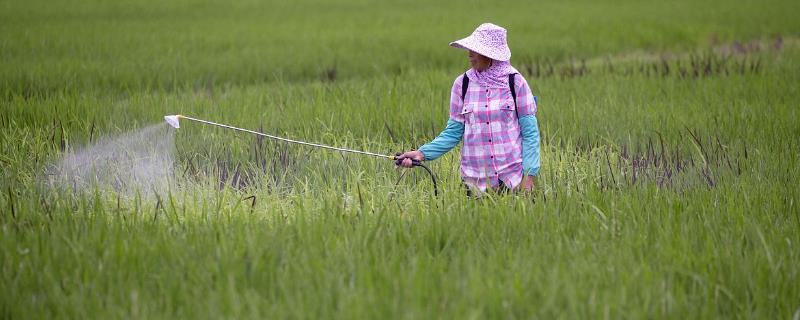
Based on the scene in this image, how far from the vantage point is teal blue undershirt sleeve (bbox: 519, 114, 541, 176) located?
11.4ft

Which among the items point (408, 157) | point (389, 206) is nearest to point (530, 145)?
point (408, 157)

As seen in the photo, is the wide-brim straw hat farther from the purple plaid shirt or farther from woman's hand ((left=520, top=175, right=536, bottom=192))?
woman's hand ((left=520, top=175, right=536, bottom=192))

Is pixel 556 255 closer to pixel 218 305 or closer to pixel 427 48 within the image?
pixel 218 305

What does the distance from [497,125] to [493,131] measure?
0.03 metres

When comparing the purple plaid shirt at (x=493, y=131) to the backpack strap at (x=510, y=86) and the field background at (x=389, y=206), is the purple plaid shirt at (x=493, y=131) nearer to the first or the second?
the backpack strap at (x=510, y=86)

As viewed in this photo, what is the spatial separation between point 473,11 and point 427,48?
16.7ft

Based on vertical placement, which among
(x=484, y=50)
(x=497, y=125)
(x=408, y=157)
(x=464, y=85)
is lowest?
(x=408, y=157)

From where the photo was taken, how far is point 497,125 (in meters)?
3.48

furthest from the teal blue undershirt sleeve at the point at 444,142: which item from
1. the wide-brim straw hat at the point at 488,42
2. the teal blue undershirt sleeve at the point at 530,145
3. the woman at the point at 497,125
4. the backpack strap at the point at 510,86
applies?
the wide-brim straw hat at the point at 488,42

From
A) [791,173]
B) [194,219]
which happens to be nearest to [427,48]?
[791,173]

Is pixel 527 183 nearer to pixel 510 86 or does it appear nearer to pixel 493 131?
pixel 493 131

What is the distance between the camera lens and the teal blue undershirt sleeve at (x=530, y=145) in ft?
11.4

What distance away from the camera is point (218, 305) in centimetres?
240

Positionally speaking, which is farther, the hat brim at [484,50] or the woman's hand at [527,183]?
the woman's hand at [527,183]
